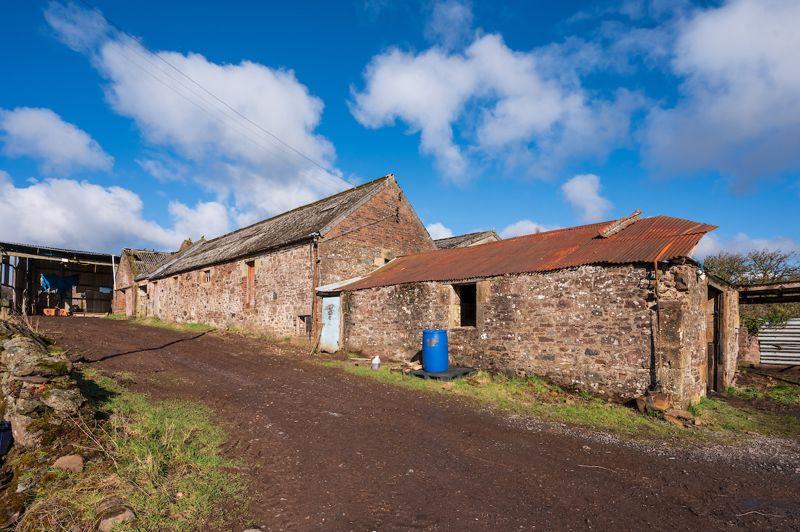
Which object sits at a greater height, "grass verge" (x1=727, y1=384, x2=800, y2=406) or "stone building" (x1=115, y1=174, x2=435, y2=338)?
"stone building" (x1=115, y1=174, x2=435, y2=338)

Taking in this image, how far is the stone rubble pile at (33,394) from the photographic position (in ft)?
16.8

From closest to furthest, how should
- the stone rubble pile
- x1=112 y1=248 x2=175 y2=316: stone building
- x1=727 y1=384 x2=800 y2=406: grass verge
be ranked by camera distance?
the stone rubble pile
x1=727 y1=384 x2=800 y2=406: grass verge
x1=112 y1=248 x2=175 y2=316: stone building

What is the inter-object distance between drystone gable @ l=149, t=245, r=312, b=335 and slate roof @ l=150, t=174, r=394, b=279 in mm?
438

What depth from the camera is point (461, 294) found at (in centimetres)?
1326

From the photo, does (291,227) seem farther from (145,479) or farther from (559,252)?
(145,479)

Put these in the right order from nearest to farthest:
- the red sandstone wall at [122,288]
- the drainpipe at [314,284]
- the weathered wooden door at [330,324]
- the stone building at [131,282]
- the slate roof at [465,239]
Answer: the weathered wooden door at [330,324]
the drainpipe at [314,284]
the slate roof at [465,239]
the stone building at [131,282]
the red sandstone wall at [122,288]

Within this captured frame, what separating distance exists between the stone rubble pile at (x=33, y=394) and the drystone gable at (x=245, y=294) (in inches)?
413

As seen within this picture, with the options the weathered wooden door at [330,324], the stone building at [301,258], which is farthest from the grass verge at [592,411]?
the stone building at [301,258]

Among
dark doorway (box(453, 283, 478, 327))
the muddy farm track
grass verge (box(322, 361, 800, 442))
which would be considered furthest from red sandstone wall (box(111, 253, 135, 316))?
grass verge (box(322, 361, 800, 442))

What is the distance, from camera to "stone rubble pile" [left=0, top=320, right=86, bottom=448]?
5.11 m

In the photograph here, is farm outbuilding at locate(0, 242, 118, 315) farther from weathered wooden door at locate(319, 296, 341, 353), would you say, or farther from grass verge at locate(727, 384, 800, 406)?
grass verge at locate(727, 384, 800, 406)

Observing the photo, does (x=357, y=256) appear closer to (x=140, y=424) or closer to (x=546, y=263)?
(x=546, y=263)

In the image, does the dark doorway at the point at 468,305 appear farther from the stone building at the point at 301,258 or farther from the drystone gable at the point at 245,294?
the drystone gable at the point at 245,294

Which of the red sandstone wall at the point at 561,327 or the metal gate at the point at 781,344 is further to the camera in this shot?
the metal gate at the point at 781,344
